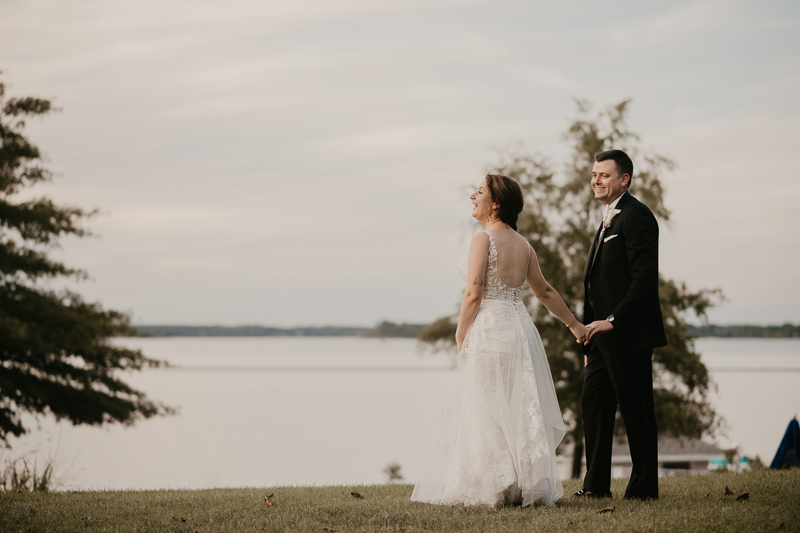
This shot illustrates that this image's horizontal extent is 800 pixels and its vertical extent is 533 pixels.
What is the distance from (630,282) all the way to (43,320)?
67.4 ft

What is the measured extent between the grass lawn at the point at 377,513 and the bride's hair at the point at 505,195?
2.28 m

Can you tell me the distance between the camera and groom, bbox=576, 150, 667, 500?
526cm

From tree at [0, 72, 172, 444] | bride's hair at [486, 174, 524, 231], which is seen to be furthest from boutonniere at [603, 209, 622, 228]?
tree at [0, 72, 172, 444]

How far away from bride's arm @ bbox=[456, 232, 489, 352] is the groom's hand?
0.93m

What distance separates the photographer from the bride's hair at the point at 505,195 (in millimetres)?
5348

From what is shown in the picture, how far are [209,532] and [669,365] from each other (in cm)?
1801

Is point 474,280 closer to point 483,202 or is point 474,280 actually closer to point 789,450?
point 483,202

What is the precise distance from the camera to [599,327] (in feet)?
17.3

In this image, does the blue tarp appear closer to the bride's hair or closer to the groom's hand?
the groom's hand

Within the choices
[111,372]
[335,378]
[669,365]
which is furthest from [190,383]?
[669,365]

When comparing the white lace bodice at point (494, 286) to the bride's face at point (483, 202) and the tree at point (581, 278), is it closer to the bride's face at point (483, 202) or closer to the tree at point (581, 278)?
the bride's face at point (483, 202)

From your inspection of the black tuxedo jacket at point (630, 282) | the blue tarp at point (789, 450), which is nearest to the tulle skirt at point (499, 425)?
the black tuxedo jacket at point (630, 282)

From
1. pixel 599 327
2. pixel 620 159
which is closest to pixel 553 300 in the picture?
pixel 599 327

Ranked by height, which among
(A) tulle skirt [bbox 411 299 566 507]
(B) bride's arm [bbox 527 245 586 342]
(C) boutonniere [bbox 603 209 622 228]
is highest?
(C) boutonniere [bbox 603 209 622 228]
